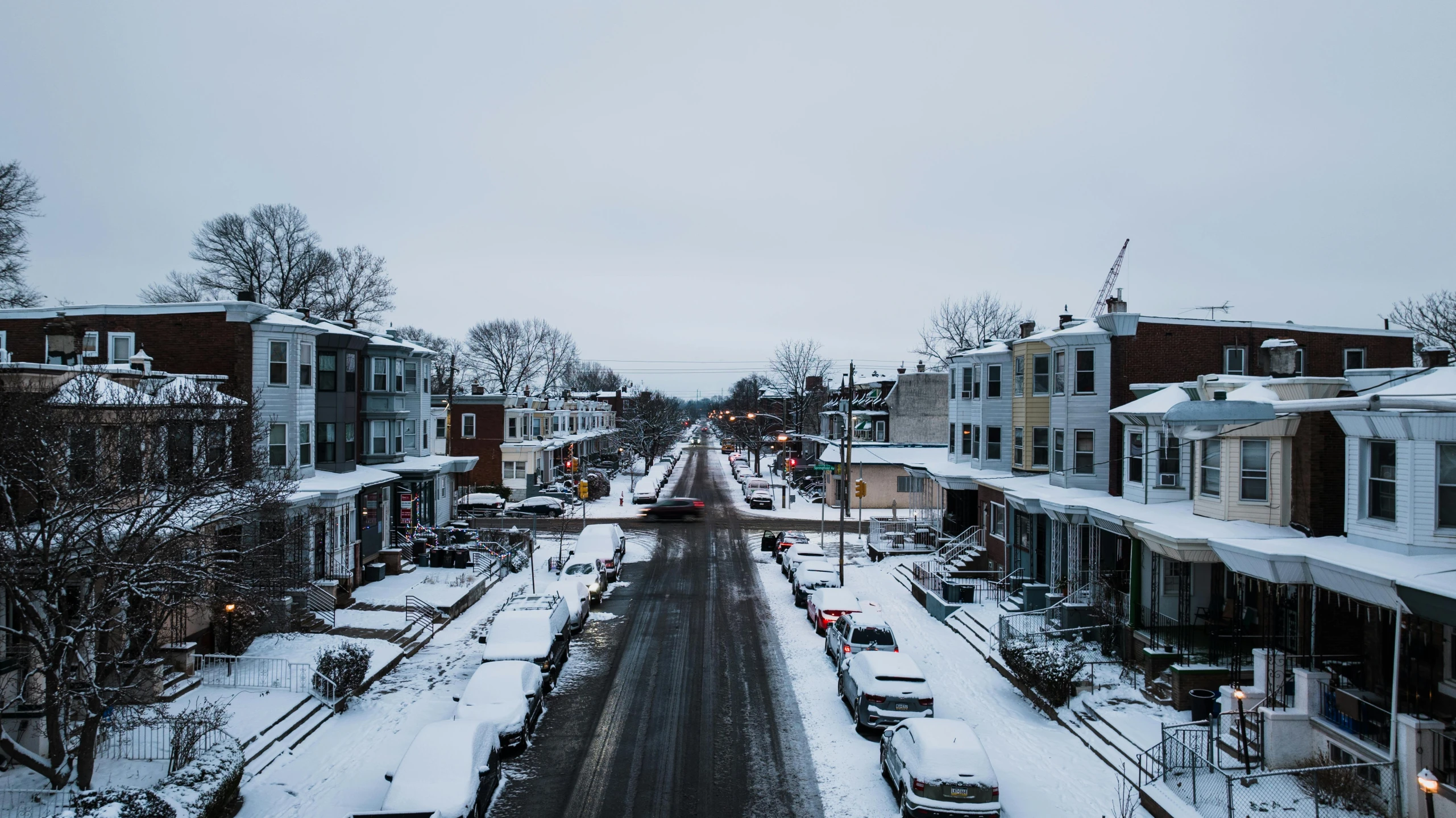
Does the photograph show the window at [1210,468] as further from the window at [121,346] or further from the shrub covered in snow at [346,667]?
the window at [121,346]

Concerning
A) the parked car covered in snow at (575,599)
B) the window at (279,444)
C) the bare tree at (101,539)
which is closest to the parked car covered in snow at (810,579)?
the parked car covered in snow at (575,599)

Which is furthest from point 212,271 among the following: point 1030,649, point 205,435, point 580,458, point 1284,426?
point 1284,426

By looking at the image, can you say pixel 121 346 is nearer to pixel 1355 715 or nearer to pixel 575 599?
pixel 575 599

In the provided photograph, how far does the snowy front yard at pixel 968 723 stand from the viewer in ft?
47.4

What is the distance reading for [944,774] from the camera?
13062 millimetres

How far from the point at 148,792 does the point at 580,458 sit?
6971cm

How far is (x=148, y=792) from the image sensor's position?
1211 centimetres

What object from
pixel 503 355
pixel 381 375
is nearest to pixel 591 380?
pixel 503 355

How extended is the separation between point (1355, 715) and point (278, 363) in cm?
2990

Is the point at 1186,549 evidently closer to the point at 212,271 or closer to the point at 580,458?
the point at 212,271

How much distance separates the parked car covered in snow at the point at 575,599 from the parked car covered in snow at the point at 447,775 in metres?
10.2

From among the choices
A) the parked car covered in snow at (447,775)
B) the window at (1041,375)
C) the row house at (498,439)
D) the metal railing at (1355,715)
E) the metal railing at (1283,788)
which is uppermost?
the window at (1041,375)

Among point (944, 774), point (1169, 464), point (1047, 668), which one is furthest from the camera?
point (1169, 464)

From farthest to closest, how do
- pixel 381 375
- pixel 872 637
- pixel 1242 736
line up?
pixel 381 375
pixel 872 637
pixel 1242 736
